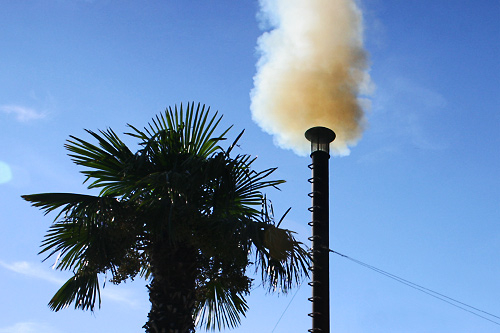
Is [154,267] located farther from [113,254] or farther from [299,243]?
[299,243]

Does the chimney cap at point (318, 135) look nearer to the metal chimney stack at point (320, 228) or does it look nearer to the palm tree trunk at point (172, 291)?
the metal chimney stack at point (320, 228)

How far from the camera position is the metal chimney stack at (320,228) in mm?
14336

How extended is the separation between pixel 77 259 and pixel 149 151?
199 cm

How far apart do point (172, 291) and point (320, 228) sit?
761cm

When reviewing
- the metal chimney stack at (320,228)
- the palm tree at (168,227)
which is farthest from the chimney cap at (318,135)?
the palm tree at (168,227)

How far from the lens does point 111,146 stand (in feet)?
30.5

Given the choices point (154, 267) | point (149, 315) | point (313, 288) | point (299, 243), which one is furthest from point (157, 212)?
point (313, 288)

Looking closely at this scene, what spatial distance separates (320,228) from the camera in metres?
15.4

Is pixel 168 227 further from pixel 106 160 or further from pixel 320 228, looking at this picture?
pixel 320 228

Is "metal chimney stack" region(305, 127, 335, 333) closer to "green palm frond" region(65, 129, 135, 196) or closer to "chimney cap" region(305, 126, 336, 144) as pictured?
"chimney cap" region(305, 126, 336, 144)

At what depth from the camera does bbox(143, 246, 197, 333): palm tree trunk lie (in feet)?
26.7

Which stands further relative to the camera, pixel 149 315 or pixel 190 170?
pixel 190 170

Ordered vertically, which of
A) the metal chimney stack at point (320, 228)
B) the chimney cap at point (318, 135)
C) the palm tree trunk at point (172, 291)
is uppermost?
the chimney cap at point (318, 135)

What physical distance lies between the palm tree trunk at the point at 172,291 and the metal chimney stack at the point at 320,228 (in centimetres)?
536
